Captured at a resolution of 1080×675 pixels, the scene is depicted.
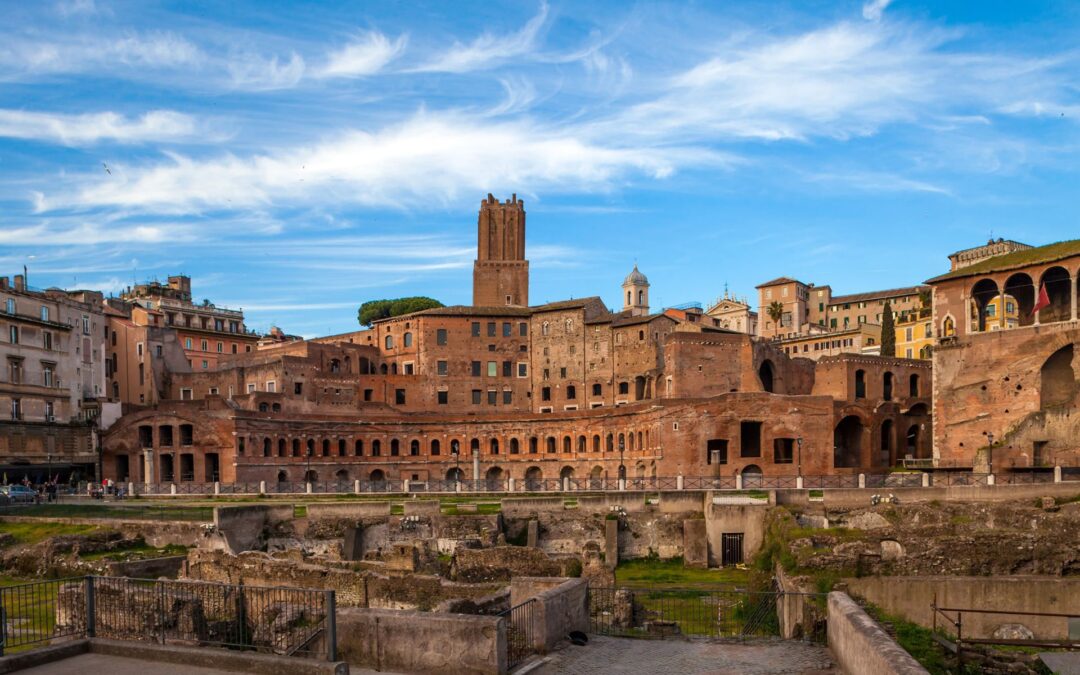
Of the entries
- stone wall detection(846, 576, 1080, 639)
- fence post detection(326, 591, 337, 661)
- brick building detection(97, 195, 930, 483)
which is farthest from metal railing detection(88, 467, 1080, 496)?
fence post detection(326, 591, 337, 661)

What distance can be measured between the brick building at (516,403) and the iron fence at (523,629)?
4676 centimetres

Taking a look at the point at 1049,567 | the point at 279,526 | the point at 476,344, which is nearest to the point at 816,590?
the point at 1049,567

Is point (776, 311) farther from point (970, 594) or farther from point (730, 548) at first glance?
point (970, 594)

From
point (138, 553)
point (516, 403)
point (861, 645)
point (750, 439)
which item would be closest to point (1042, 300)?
point (750, 439)

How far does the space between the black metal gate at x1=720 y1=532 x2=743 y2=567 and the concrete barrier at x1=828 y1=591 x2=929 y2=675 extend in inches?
911

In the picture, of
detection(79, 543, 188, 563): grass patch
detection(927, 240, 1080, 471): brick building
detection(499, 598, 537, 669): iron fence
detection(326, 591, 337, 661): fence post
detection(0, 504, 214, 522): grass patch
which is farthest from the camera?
detection(927, 240, 1080, 471): brick building

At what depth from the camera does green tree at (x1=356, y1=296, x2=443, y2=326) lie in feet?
398

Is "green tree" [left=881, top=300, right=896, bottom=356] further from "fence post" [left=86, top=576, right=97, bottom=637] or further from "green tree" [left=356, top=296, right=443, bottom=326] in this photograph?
"fence post" [left=86, top=576, right=97, bottom=637]

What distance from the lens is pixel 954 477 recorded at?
4494cm

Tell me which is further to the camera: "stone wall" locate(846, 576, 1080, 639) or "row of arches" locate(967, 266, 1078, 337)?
"row of arches" locate(967, 266, 1078, 337)

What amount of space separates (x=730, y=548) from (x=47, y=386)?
5122cm

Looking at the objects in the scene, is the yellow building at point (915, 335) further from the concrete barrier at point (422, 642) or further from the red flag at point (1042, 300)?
the concrete barrier at point (422, 642)

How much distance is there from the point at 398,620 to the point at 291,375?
66.7 m

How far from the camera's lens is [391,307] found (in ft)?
408
